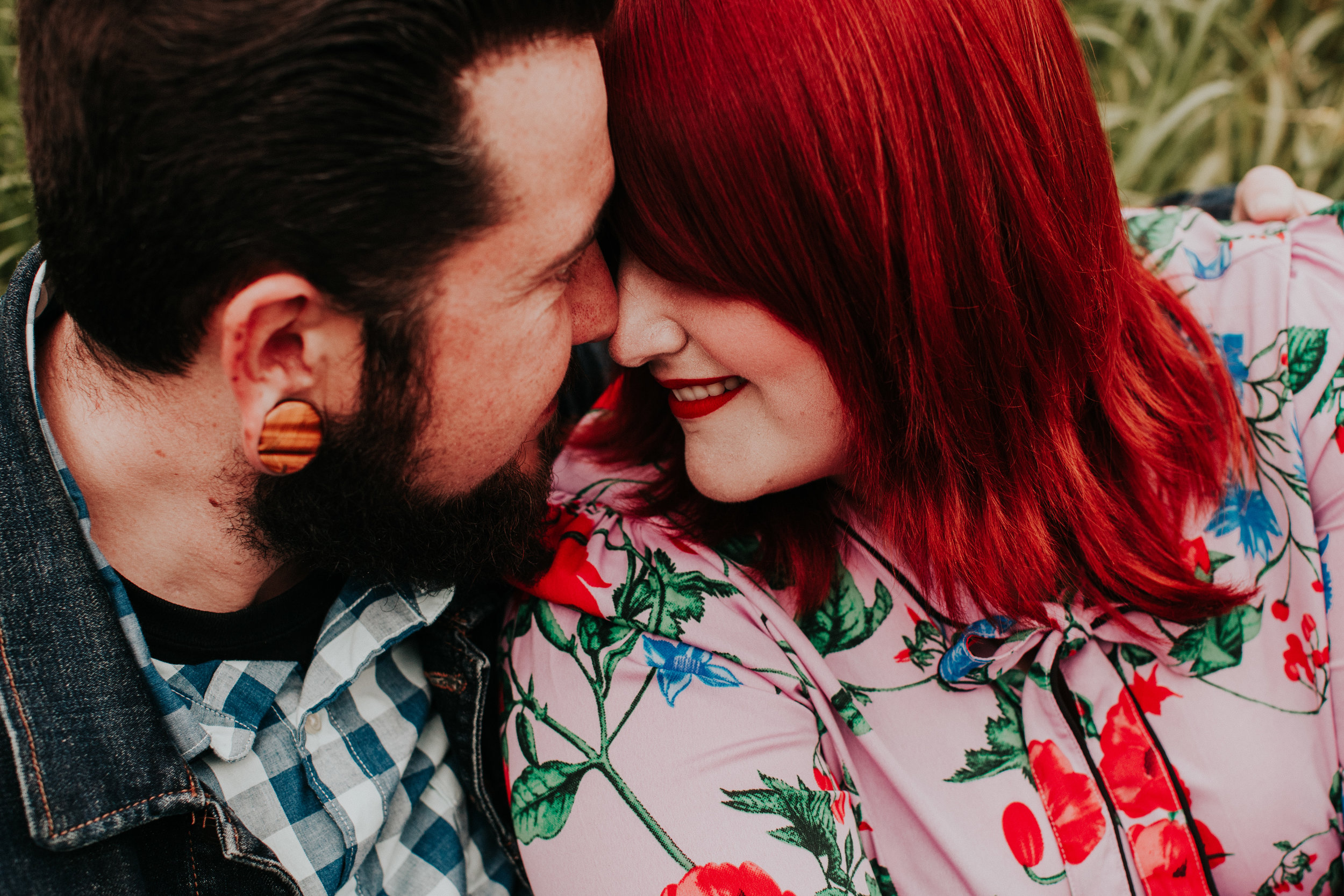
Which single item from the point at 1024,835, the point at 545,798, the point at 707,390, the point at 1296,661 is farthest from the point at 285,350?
the point at 1296,661

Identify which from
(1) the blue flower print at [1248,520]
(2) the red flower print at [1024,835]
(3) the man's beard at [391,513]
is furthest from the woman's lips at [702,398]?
(1) the blue flower print at [1248,520]

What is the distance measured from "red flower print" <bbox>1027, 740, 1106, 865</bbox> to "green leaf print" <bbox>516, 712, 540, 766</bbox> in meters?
0.75

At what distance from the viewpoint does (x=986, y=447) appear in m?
1.42

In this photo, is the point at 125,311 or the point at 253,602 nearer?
the point at 125,311

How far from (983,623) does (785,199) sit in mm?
710

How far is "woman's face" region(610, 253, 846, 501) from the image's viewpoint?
1294 millimetres

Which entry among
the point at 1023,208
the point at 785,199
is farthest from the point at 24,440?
the point at 1023,208

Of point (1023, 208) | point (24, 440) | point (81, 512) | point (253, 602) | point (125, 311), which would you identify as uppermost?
point (1023, 208)

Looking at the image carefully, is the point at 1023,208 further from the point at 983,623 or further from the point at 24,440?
the point at 24,440

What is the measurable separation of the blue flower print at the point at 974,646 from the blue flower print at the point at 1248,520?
43 cm

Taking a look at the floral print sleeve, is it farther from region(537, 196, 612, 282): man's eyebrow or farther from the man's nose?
region(537, 196, 612, 282): man's eyebrow

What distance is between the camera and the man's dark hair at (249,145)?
40.2 inches

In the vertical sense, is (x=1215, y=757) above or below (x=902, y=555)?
below

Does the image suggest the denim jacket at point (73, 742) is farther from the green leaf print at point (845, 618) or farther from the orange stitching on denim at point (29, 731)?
the green leaf print at point (845, 618)
